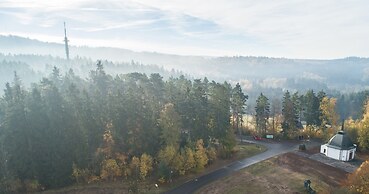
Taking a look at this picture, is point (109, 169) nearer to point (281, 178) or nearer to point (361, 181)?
point (281, 178)

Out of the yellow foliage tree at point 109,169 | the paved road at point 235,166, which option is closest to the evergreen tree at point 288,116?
the paved road at point 235,166

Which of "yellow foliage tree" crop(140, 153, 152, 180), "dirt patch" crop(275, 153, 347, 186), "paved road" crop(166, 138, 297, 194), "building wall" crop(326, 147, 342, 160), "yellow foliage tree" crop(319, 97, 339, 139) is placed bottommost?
"paved road" crop(166, 138, 297, 194)

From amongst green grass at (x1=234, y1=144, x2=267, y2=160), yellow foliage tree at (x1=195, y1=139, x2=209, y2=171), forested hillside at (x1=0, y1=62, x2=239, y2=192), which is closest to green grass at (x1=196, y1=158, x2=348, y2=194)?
yellow foliage tree at (x1=195, y1=139, x2=209, y2=171)

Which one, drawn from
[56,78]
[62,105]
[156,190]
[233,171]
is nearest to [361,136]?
[233,171]

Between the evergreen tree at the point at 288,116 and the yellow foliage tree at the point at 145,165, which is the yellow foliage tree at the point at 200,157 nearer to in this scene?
the yellow foliage tree at the point at 145,165

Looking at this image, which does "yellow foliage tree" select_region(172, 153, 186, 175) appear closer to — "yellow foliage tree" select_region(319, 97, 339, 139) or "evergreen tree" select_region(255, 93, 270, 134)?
"evergreen tree" select_region(255, 93, 270, 134)

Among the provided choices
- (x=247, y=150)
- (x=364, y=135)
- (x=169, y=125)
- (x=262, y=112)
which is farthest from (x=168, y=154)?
(x=364, y=135)
